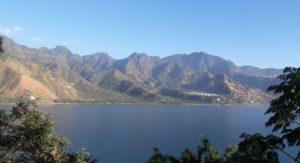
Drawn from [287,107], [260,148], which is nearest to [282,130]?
[287,107]

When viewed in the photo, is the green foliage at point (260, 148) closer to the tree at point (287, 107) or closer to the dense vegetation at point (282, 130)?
the dense vegetation at point (282, 130)

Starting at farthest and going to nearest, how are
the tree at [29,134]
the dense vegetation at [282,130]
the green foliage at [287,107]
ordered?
the tree at [29,134] → the green foliage at [287,107] → the dense vegetation at [282,130]

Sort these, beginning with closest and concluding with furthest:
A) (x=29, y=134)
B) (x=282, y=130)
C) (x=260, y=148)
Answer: (x=260, y=148) < (x=282, y=130) < (x=29, y=134)

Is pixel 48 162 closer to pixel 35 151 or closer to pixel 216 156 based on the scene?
pixel 35 151

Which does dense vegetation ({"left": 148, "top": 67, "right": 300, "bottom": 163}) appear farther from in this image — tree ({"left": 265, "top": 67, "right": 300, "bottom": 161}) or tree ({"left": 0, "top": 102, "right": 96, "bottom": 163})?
tree ({"left": 0, "top": 102, "right": 96, "bottom": 163})

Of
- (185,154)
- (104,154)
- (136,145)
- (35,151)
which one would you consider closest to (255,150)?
(185,154)

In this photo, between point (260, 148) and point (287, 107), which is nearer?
point (260, 148)

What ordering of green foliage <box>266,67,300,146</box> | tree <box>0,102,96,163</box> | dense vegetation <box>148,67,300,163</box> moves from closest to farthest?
1. dense vegetation <box>148,67,300,163</box>
2. green foliage <box>266,67,300,146</box>
3. tree <box>0,102,96,163</box>

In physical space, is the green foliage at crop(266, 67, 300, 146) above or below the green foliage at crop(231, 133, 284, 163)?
above

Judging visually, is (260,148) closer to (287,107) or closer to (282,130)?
(282,130)

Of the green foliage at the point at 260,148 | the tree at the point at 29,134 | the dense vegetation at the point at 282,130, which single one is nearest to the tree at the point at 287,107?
the dense vegetation at the point at 282,130

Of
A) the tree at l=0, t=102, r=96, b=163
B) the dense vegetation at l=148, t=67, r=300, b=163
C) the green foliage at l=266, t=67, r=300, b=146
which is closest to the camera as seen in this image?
the dense vegetation at l=148, t=67, r=300, b=163

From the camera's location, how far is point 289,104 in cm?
1517

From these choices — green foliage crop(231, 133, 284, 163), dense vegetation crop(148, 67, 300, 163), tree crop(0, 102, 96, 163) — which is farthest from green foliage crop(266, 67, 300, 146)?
tree crop(0, 102, 96, 163)
